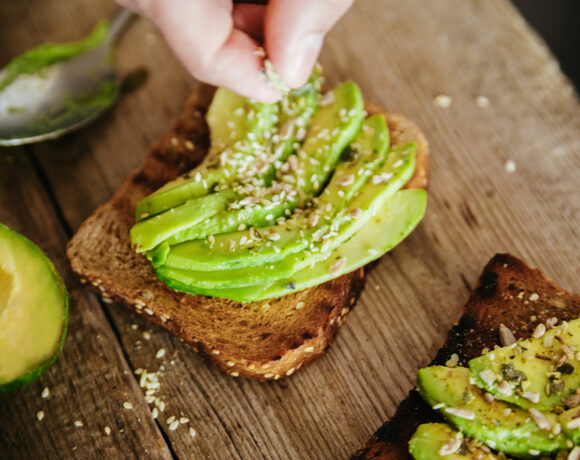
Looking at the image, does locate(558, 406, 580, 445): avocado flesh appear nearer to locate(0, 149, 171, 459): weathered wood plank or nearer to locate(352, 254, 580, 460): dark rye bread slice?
locate(352, 254, 580, 460): dark rye bread slice

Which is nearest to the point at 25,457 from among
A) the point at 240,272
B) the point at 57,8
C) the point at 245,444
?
the point at 245,444

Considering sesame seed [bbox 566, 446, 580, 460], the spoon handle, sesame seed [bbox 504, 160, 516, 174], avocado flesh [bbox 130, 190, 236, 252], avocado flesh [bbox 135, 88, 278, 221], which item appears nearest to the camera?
sesame seed [bbox 566, 446, 580, 460]

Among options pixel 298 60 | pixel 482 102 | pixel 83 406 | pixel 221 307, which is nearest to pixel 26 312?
pixel 83 406

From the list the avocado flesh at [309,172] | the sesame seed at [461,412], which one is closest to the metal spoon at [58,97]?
the avocado flesh at [309,172]

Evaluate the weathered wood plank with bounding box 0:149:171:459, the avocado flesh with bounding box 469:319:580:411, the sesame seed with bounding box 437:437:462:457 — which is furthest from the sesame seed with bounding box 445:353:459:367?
the weathered wood plank with bounding box 0:149:171:459

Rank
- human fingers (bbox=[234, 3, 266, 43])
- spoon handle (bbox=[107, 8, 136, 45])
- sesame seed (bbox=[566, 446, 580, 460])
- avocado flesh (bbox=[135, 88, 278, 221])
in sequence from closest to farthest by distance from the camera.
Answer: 1. sesame seed (bbox=[566, 446, 580, 460])
2. avocado flesh (bbox=[135, 88, 278, 221])
3. human fingers (bbox=[234, 3, 266, 43])
4. spoon handle (bbox=[107, 8, 136, 45])

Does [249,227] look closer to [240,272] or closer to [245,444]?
[240,272]
